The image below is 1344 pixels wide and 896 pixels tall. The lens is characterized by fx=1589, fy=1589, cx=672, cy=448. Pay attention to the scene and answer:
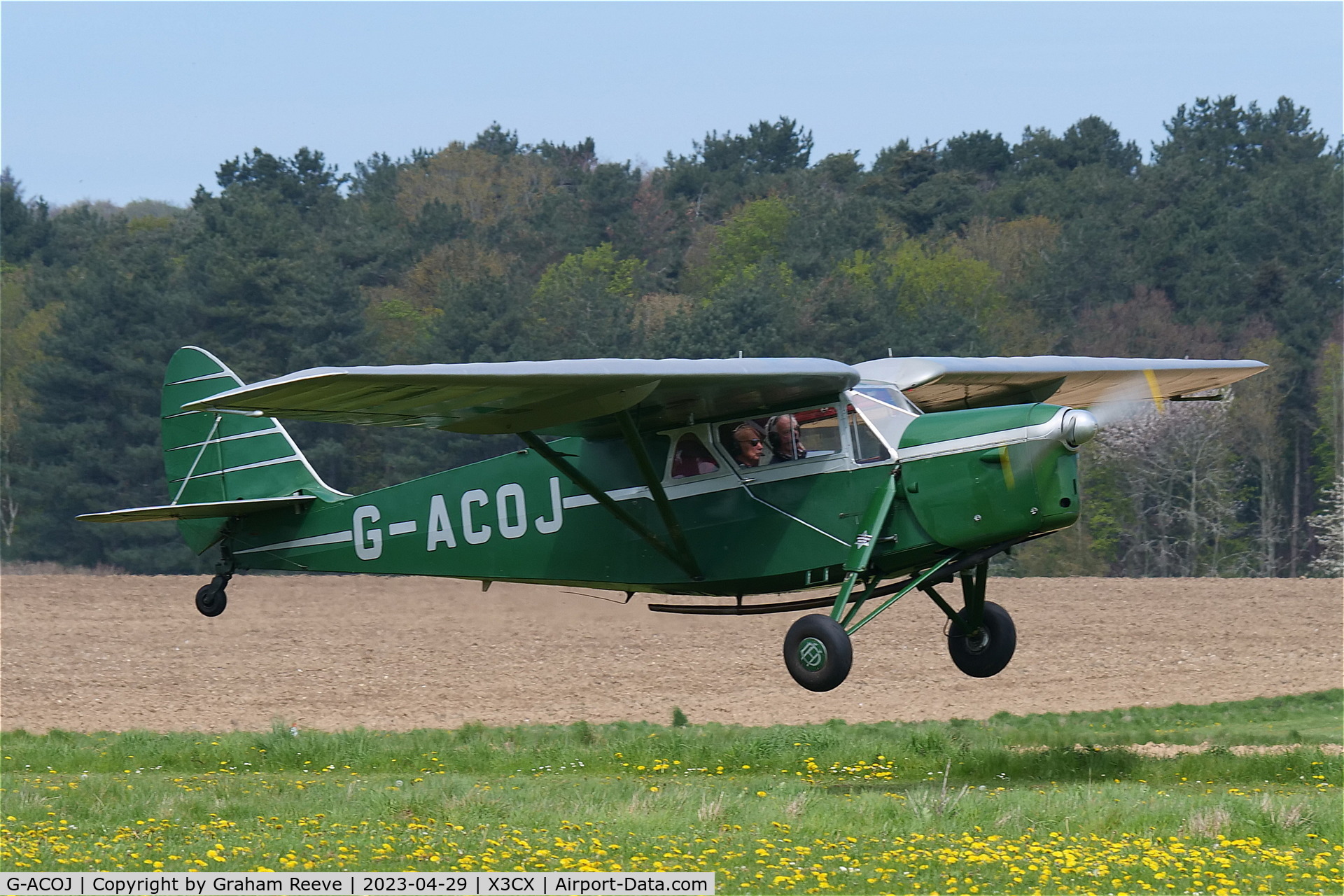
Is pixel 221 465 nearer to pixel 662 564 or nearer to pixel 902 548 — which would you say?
pixel 662 564

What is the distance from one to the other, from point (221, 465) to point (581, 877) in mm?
9921

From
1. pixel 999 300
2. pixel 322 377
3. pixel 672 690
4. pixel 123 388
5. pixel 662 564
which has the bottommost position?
pixel 672 690

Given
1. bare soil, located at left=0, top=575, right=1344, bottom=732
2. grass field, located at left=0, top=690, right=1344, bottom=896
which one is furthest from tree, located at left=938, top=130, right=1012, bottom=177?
grass field, located at left=0, top=690, right=1344, bottom=896

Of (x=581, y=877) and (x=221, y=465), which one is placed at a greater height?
(x=221, y=465)

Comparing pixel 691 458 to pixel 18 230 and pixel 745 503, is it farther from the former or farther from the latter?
pixel 18 230

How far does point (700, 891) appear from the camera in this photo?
10.3 m

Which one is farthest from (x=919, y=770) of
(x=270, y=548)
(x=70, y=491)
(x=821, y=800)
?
(x=70, y=491)

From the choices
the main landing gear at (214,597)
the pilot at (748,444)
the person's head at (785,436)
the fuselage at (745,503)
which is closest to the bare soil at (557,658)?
the fuselage at (745,503)

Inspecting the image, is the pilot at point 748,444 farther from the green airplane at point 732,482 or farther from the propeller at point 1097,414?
the propeller at point 1097,414

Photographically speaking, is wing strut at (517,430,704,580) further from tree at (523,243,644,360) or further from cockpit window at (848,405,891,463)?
tree at (523,243,644,360)

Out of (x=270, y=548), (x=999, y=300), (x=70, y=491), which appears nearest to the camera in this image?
(x=270, y=548)
